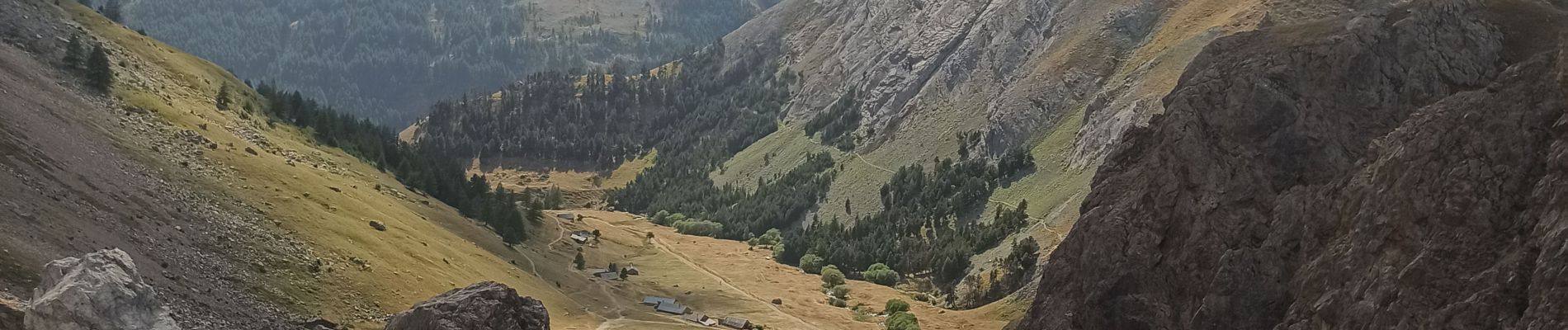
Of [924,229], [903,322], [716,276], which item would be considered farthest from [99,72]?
[924,229]

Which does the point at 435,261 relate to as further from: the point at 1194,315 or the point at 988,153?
the point at 988,153

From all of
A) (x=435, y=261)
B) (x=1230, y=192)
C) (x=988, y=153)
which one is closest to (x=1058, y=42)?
(x=988, y=153)

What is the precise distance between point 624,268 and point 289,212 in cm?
5230

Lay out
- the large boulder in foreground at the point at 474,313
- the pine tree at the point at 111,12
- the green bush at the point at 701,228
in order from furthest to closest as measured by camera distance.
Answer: the green bush at the point at 701,228, the pine tree at the point at 111,12, the large boulder in foreground at the point at 474,313

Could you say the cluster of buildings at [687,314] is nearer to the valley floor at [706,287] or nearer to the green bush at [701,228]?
the valley floor at [706,287]

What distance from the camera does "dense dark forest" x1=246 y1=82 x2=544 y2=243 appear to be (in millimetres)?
129500

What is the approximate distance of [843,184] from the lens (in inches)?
7254

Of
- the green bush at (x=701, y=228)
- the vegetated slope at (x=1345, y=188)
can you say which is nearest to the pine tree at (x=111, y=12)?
the green bush at (x=701, y=228)

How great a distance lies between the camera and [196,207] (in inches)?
2854

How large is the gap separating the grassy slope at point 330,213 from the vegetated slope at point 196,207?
0.19 m

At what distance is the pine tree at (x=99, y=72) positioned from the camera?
91.3 meters

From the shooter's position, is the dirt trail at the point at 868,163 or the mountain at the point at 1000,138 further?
the dirt trail at the point at 868,163

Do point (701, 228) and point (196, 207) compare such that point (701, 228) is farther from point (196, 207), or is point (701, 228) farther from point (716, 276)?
point (196, 207)

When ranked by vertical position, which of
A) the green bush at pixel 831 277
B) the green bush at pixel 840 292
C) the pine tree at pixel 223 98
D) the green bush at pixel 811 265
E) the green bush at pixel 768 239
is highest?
the pine tree at pixel 223 98
